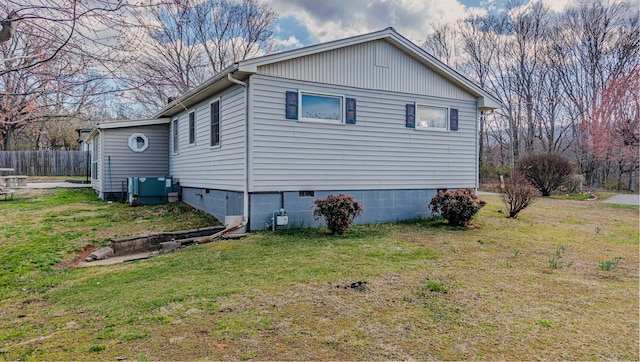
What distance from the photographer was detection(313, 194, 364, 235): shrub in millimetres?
7324

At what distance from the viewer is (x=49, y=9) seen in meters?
2.70

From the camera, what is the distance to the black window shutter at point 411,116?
934 centimetres

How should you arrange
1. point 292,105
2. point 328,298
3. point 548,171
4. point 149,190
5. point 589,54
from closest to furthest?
point 328,298 → point 292,105 → point 149,190 → point 548,171 → point 589,54

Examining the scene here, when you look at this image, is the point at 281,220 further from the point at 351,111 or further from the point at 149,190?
the point at 149,190

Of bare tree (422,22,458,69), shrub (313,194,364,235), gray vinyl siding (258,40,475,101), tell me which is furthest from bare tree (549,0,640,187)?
shrub (313,194,364,235)

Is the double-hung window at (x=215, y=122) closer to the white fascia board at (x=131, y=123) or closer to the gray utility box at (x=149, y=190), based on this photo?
the gray utility box at (x=149, y=190)

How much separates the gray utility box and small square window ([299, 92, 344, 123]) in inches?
241

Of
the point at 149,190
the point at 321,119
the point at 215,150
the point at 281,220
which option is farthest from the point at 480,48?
the point at 281,220

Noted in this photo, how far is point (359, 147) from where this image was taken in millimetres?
8758

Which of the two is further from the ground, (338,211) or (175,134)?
(175,134)

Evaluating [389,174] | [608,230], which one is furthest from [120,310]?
[608,230]

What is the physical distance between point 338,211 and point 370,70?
147 inches

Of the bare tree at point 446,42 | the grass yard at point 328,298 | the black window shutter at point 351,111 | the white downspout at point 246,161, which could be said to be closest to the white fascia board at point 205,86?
the white downspout at point 246,161

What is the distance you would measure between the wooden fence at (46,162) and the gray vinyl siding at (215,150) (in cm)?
1508
